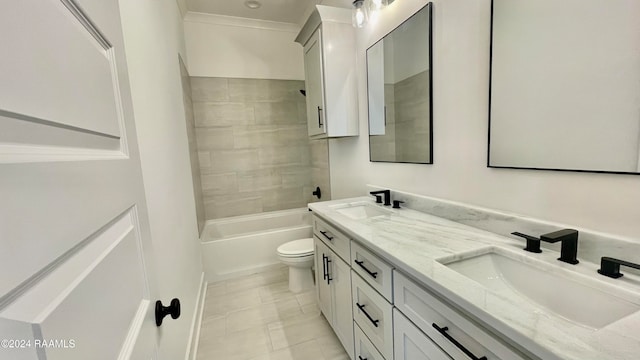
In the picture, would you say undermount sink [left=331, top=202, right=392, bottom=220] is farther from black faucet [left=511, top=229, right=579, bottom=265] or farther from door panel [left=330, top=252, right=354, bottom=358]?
black faucet [left=511, top=229, right=579, bottom=265]

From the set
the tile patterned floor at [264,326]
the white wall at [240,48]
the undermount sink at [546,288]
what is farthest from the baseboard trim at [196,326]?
the white wall at [240,48]

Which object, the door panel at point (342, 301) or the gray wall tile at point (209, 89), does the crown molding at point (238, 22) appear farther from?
the door panel at point (342, 301)

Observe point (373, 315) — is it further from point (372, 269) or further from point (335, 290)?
point (335, 290)

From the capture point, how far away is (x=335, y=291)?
170 cm

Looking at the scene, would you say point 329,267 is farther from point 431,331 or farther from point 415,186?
point 431,331

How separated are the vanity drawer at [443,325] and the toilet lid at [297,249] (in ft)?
4.65

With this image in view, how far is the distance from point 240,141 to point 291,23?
5.23ft

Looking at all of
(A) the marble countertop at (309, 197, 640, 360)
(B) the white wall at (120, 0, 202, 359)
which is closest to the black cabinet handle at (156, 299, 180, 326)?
(B) the white wall at (120, 0, 202, 359)

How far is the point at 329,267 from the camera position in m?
1.76

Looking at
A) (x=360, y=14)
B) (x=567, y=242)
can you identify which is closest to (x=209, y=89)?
(x=360, y=14)

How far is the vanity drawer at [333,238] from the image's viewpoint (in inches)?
57.8

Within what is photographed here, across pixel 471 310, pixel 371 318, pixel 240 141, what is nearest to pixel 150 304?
pixel 471 310

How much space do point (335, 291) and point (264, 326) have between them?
73 cm

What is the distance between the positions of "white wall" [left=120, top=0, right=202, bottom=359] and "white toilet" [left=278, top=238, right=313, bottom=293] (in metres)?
0.82
